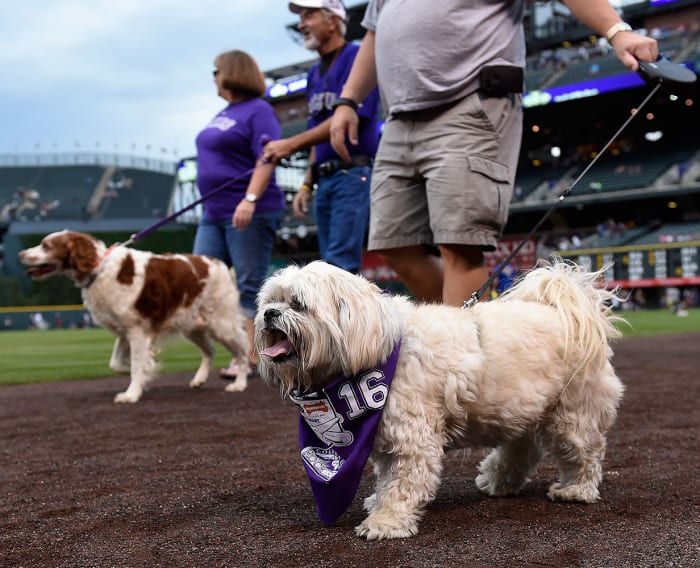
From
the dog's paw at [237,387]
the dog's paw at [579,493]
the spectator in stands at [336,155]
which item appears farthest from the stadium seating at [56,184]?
the dog's paw at [579,493]

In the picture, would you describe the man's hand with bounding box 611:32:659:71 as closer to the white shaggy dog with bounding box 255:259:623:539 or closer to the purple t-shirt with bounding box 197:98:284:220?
the white shaggy dog with bounding box 255:259:623:539

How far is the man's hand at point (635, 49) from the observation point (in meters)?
3.05

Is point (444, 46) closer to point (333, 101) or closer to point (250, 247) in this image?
point (333, 101)

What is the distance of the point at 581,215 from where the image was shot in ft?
139

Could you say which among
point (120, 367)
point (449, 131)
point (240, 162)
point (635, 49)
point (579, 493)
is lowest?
point (120, 367)

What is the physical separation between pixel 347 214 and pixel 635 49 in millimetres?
2744

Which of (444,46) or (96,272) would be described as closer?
(444,46)

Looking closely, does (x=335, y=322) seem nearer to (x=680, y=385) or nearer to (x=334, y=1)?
(x=334, y=1)

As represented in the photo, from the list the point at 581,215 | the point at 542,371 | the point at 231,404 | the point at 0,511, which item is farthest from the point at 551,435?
the point at 581,215

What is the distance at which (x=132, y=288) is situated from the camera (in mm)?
6742

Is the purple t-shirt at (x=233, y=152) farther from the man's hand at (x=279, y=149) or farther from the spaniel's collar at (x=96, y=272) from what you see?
the man's hand at (x=279, y=149)

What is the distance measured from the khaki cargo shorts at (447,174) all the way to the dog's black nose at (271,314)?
4.01 ft

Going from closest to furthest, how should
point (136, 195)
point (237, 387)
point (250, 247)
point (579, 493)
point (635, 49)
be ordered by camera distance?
point (579, 493) < point (635, 49) < point (250, 247) < point (237, 387) < point (136, 195)

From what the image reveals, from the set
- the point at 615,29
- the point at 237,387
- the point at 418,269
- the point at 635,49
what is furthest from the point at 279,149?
the point at 237,387
